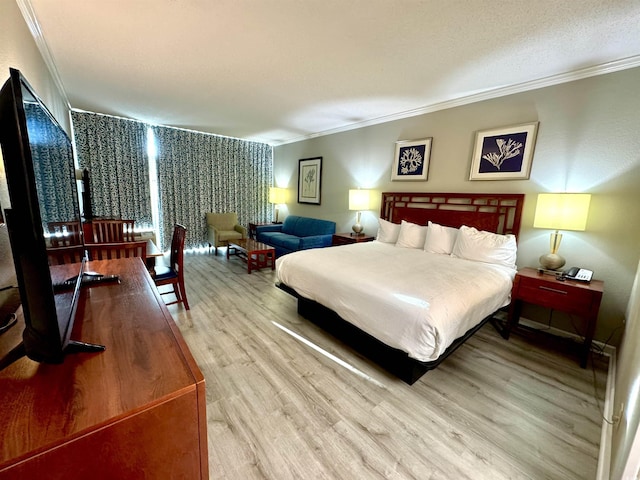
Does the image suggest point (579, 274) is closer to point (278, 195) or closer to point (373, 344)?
point (373, 344)

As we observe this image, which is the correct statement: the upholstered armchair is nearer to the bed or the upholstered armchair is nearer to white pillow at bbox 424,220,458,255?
the bed

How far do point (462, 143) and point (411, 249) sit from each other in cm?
147

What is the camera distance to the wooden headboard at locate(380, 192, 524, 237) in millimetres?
3017

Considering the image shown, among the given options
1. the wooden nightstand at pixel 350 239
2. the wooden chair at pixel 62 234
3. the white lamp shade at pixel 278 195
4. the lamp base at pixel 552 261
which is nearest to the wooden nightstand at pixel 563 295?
the lamp base at pixel 552 261

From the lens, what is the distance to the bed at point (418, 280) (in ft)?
6.02

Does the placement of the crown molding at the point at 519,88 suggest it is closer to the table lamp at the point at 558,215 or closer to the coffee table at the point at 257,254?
the table lamp at the point at 558,215

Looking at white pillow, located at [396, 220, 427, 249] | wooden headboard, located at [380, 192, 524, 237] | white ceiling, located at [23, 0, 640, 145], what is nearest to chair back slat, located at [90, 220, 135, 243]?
white ceiling, located at [23, 0, 640, 145]

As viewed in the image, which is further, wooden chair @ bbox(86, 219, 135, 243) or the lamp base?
wooden chair @ bbox(86, 219, 135, 243)

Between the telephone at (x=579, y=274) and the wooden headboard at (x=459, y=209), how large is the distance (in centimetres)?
62

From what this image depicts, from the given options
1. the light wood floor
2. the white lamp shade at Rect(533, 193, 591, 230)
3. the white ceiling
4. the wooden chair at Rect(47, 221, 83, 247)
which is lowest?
the light wood floor

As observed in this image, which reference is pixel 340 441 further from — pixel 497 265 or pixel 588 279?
pixel 588 279

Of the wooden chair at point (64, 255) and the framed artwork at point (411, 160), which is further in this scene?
the framed artwork at point (411, 160)

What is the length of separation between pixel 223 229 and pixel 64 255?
4.99 m

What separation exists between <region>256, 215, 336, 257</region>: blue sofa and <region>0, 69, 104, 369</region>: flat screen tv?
12.4 ft
